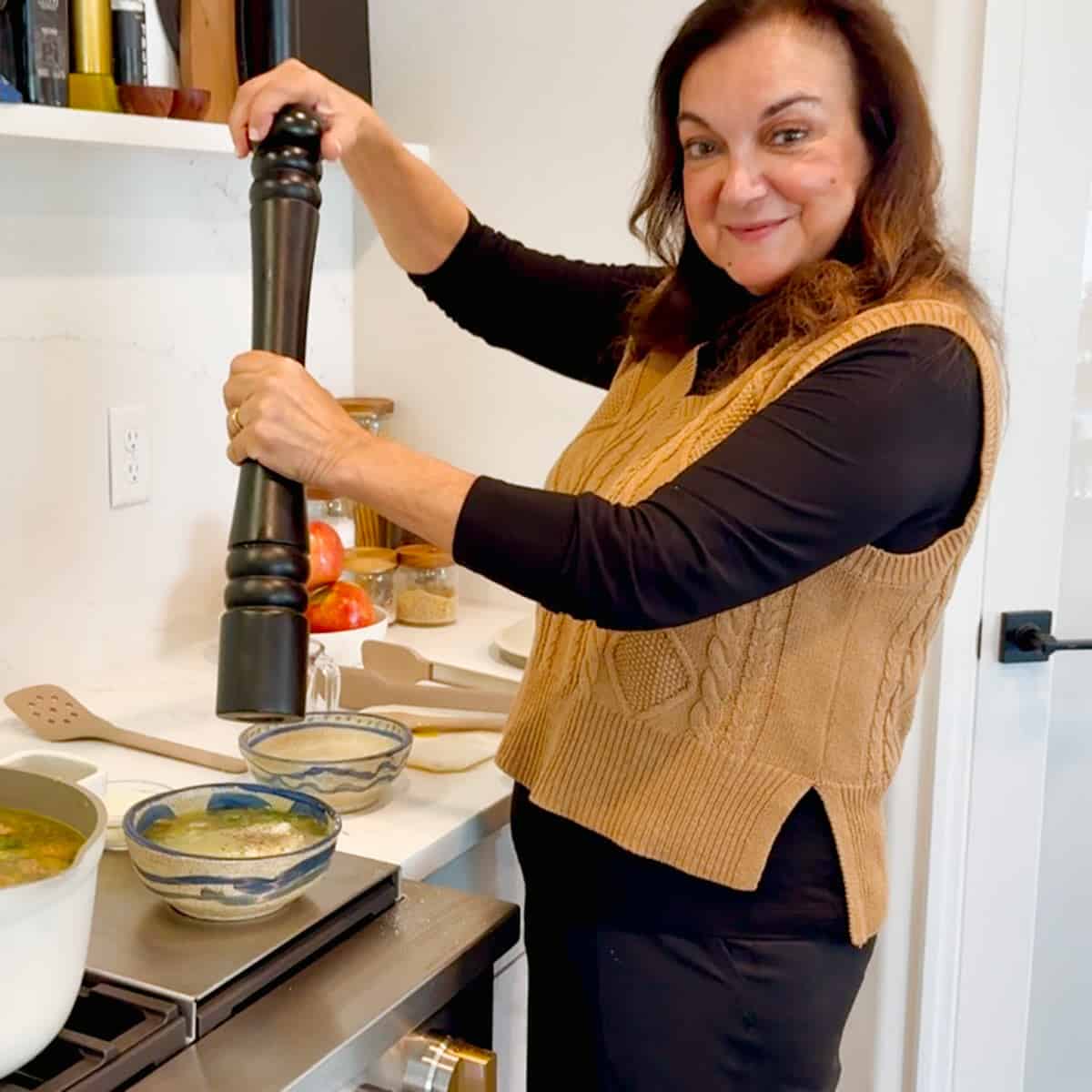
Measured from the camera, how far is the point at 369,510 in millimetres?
1816

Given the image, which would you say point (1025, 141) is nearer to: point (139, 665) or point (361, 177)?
point (361, 177)

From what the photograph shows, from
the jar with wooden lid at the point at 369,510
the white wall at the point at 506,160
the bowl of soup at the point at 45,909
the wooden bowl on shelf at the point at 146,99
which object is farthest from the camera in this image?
the jar with wooden lid at the point at 369,510

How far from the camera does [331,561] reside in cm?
155

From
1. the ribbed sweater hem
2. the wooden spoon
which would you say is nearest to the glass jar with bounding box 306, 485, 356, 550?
the wooden spoon

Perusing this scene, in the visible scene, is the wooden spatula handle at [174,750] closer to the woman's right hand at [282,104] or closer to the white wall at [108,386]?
the white wall at [108,386]

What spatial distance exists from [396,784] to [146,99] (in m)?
0.69

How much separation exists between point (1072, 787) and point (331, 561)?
886 millimetres

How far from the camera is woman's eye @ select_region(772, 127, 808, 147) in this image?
1010 millimetres

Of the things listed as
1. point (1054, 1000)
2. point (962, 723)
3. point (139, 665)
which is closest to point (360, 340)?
point (139, 665)

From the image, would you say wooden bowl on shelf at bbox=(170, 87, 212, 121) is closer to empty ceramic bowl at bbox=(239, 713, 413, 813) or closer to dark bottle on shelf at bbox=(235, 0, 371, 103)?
dark bottle on shelf at bbox=(235, 0, 371, 103)

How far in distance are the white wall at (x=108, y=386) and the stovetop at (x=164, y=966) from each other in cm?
52

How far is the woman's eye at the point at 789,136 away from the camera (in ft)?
3.31

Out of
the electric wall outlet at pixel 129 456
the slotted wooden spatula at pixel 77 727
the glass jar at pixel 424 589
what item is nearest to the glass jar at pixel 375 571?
the glass jar at pixel 424 589

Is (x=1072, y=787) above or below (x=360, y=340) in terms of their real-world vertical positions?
below
